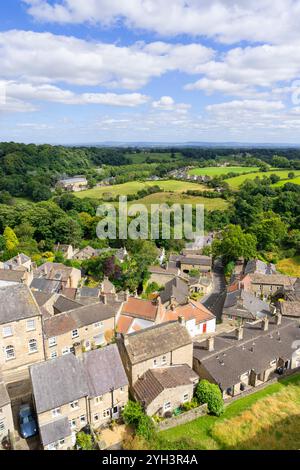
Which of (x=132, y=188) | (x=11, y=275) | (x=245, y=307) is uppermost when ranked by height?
(x=132, y=188)

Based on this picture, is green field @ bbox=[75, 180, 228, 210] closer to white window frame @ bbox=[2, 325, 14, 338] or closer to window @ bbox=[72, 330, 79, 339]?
window @ bbox=[72, 330, 79, 339]

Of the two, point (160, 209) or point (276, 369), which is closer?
point (276, 369)

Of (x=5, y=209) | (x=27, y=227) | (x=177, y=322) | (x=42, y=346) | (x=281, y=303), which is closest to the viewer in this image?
(x=42, y=346)

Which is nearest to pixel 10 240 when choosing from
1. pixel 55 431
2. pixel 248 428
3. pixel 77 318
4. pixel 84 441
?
pixel 77 318

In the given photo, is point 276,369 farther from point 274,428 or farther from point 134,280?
point 134,280

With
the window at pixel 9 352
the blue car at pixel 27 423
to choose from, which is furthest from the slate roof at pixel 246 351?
the window at pixel 9 352

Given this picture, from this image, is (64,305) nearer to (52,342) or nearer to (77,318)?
(77,318)
